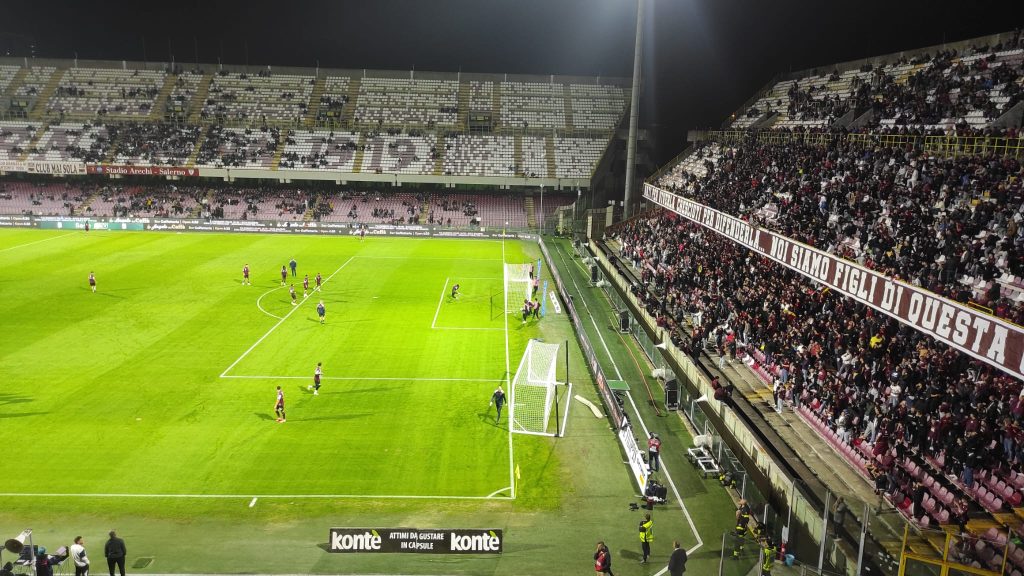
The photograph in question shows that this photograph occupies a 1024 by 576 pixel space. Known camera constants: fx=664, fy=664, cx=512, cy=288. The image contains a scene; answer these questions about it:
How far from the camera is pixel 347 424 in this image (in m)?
21.8

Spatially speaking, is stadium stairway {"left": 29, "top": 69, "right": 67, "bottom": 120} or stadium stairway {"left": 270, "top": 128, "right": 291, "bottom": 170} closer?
stadium stairway {"left": 270, "top": 128, "right": 291, "bottom": 170}

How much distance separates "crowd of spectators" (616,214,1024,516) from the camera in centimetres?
1511

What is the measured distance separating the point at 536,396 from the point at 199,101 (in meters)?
72.0

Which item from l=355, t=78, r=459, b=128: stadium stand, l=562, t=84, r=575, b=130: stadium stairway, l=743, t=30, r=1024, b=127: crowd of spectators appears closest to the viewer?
l=743, t=30, r=1024, b=127: crowd of spectators

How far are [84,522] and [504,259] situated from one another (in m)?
39.6

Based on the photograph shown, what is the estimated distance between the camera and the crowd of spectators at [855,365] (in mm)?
15109

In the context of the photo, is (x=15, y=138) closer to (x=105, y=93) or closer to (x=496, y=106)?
(x=105, y=93)

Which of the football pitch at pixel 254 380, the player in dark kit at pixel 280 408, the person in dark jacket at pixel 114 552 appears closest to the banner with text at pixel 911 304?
the football pitch at pixel 254 380

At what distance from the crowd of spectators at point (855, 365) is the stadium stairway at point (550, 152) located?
137 ft

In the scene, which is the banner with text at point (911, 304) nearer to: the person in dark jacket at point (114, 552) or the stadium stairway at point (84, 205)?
the person in dark jacket at point (114, 552)

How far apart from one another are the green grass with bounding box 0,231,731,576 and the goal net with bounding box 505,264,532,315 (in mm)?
2529

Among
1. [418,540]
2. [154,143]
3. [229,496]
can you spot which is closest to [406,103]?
[154,143]

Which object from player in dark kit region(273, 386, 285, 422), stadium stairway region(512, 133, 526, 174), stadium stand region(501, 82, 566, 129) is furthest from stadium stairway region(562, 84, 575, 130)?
player in dark kit region(273, 386, 285, 422)

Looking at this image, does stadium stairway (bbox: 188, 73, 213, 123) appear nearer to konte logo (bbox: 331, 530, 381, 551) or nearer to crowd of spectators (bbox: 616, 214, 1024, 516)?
crowd of spectators (bbox: 616, 214, 1024, 516)
